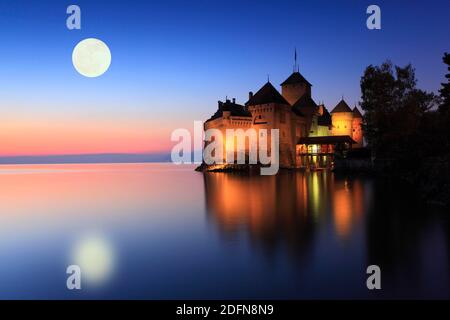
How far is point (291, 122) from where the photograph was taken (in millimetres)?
57594

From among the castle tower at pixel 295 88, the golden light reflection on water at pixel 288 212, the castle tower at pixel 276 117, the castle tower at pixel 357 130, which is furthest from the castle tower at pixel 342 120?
the golden light reflection on water at pixel 288 212

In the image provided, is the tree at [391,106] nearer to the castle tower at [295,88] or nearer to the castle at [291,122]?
the castle at [291,122]

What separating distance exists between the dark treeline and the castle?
13019 mm

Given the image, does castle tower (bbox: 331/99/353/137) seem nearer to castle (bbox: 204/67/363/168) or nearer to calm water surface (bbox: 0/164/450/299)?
castle (bbox: 204/67/363/168)

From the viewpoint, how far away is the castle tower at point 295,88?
66.4m

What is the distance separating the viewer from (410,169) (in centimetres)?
3494

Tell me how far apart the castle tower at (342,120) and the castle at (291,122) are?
14.5 feet

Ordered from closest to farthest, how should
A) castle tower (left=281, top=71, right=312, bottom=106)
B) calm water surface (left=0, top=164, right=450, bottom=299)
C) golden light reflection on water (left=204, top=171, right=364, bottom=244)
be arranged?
1. calm water surface (left=0, top=164, right=450, bottom=299)
2. golden light reflection on water (left=204, top=171, right=364, bottom=244)
3. castle tower (left=281, top=71, right=312, bottom=106)

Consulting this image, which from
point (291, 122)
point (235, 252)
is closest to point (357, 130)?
point (291, 122)

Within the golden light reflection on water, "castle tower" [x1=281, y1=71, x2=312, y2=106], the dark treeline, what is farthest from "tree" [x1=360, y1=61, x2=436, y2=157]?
"castle tower" [x1=281, y1=71, x2=312, y2=106]

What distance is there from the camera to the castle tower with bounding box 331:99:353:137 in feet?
226
